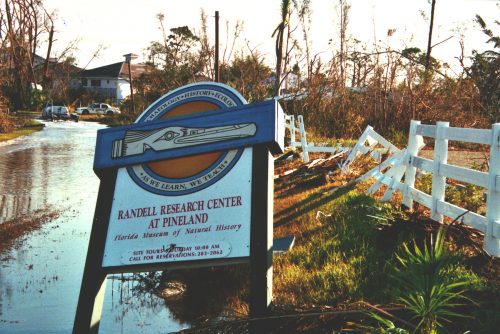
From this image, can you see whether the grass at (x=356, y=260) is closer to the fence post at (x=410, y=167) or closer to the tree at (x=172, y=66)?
the fence post at (x=410, y=167)

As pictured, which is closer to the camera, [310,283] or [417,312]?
→ [417,312]

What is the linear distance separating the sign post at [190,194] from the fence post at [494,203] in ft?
9.25

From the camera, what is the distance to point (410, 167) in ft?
29.5

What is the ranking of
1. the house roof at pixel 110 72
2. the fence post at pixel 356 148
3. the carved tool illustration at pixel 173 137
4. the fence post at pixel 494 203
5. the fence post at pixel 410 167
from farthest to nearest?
the house roof at pixel 110 72
the fence post at pixel 356 148
the fence post at pixel 410 167
the fence post at pixel 494 203
the carved tool illustration at pixel 173 137

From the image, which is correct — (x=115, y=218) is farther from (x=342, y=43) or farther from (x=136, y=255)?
(x=342, y=43)

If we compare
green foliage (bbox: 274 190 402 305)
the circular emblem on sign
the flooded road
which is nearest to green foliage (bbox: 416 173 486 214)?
green foliage (bbox: 274 190 402 305)

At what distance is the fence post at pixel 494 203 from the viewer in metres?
6.01

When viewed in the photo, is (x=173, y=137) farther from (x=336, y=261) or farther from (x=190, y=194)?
(x=336, y=261)

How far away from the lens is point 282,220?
9.14m

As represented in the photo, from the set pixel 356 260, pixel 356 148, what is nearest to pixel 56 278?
pixel 356 260

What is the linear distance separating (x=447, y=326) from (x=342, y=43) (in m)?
29.5

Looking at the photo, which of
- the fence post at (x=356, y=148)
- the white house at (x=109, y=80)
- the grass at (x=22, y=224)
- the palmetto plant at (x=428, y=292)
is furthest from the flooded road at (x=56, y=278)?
the white house at (x=109, y=80)

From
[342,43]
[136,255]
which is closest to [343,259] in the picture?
[136,255]

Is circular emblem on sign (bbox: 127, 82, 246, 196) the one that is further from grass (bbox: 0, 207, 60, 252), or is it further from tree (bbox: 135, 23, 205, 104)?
tree (bbox: 135, 23, 205, 104)
